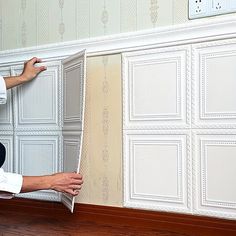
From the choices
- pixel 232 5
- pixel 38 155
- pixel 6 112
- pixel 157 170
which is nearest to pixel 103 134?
pixel 157 170

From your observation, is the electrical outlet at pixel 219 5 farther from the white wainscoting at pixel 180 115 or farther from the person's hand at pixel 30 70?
the person's hand at pixel 30 70

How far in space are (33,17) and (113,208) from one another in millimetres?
996

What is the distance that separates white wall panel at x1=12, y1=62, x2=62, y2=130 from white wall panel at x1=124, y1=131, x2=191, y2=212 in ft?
1.38

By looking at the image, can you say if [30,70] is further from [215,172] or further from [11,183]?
[215,172]

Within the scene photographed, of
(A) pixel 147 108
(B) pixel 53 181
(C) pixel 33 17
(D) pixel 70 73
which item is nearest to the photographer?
(B) pixel 53 181

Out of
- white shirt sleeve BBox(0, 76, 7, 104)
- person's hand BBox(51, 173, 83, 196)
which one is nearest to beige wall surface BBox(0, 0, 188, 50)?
white shirt sleeve BBox(0, 76, 7, 104)

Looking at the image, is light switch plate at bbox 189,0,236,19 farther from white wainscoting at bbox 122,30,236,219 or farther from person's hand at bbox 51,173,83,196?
person's hand at bbox 51,173,83,196

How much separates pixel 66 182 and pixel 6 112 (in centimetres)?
72

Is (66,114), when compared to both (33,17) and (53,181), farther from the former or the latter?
(33,17)

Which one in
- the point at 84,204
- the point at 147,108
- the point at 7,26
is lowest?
the point at 84,204

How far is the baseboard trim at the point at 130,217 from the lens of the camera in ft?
4.75

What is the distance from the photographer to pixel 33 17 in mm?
1984

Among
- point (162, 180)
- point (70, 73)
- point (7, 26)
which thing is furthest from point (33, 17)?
point (162, 180)

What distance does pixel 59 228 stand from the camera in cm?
161
